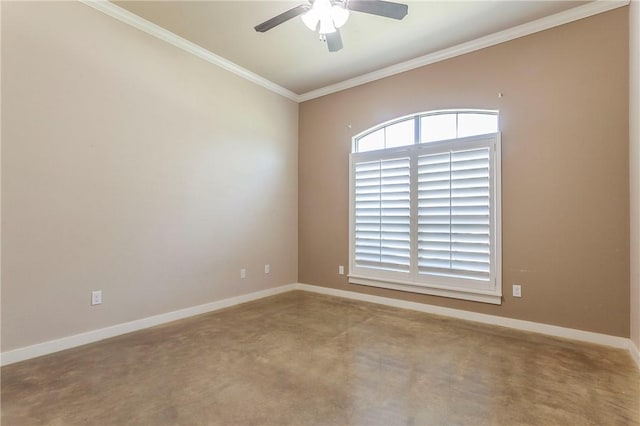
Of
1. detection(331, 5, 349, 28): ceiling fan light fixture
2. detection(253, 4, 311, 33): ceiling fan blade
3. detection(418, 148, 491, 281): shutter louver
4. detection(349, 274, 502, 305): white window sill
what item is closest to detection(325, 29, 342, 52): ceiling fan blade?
detection(331, 5, 349, 28): ceiling fan light fixture

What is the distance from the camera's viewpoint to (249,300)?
4.21 m

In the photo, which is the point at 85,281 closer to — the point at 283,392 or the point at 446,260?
the point at 283,392

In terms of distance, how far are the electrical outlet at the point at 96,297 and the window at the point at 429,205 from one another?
9.51 feet

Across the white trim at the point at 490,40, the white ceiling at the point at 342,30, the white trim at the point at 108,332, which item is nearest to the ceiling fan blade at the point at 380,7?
the white ceiling at the point at 342,30

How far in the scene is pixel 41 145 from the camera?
2518 millimetres

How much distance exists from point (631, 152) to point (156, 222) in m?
4.46

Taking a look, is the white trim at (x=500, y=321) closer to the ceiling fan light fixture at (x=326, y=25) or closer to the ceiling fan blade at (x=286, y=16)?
the ceiling fan light fixture at (x=326, y=25)

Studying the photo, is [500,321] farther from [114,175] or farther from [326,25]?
[114,175]

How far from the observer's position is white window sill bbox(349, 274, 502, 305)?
3.27 m

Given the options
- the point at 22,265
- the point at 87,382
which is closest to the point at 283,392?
the point at 87,382

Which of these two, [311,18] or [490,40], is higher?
[490,40]

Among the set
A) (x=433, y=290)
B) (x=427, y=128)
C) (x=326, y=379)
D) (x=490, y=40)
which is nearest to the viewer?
(x=326, y=379)

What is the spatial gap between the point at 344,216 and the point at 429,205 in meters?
1.26

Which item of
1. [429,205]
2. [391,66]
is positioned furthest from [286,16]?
[429,205]
